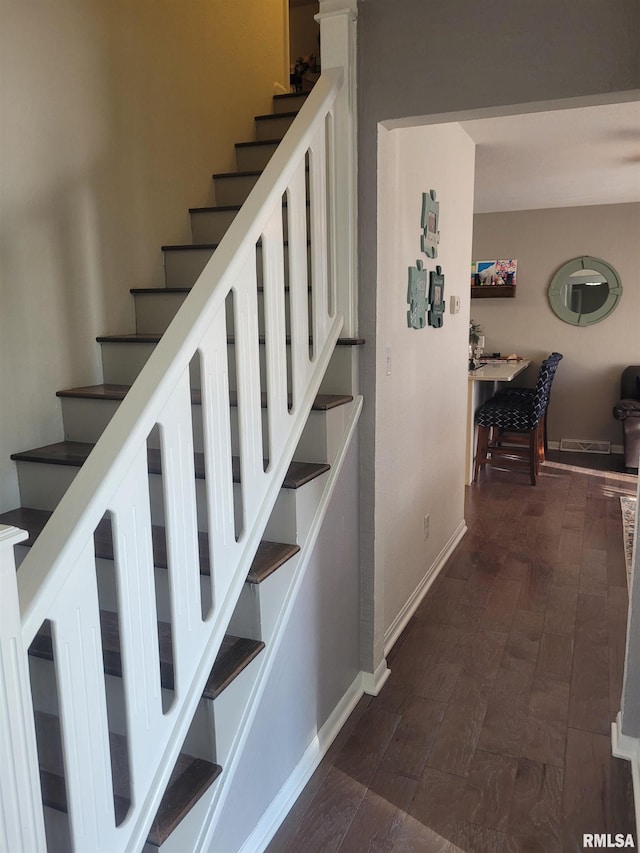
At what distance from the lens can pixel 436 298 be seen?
3131 millimetres

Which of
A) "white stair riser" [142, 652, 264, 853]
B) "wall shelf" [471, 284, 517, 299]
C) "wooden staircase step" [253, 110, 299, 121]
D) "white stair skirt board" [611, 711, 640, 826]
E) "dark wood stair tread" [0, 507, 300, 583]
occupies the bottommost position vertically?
"white stair skirt board" [611, 711, 640, 826]

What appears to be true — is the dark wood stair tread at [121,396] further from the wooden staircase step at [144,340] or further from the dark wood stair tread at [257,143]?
the dark wood stair tread at [257,143]

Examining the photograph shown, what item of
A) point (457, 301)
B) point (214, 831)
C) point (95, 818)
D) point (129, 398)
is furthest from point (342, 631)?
point (457, 301)

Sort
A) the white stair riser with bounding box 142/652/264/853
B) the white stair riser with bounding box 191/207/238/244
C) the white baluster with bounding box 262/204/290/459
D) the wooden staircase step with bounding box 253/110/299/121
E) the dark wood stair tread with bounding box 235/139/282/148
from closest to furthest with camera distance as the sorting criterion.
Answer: the white stair riser with bounding box 142/652/264/853 → the white baluster with bounding box 262/204/290/459 → the white stair riser with bounding box 191/207/238/244 → the dark wood stair tread with bounding box 235/139/282/148 → the wooden staircase step with bounding box 253/110/299/121

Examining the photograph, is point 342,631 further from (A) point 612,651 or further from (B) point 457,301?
(B) point 457,301

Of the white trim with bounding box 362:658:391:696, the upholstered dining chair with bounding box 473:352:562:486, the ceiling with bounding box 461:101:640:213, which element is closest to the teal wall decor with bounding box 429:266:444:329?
the ceiling with bounding box 461:101:640:213

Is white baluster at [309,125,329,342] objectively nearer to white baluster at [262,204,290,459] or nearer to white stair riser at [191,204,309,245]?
white baluster at [262,204,290,459]

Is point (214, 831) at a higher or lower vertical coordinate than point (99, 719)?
Answer: lower

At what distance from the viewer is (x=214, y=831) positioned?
153 centimetres

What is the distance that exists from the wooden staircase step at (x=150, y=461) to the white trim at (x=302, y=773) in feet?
2.91

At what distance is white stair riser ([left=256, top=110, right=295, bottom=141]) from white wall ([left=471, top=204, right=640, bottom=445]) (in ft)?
13.1

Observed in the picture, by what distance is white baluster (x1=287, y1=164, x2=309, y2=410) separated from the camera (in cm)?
178

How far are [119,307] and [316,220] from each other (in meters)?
0.88

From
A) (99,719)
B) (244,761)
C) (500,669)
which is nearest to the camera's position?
(99,719)
